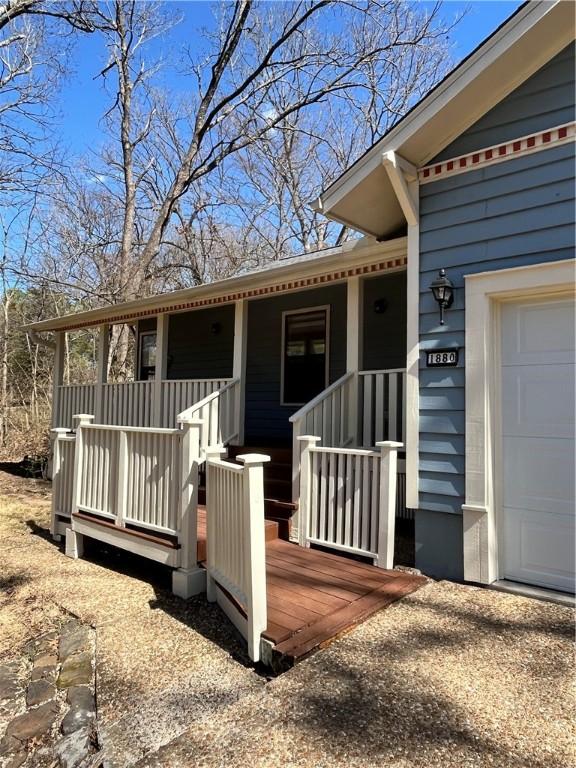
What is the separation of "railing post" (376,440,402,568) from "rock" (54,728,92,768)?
237 centimetres

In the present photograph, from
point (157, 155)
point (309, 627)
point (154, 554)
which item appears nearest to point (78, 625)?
point (154, 554)

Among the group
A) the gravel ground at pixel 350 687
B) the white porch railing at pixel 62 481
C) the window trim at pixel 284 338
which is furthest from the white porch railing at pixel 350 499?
the window trim at pixel 284 338

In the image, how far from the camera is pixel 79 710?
2.67 metres

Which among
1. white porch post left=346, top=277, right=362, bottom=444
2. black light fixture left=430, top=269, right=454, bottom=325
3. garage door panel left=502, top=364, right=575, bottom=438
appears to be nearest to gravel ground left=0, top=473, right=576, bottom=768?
garage door panel left=502, top=364, right=575, bottom=438

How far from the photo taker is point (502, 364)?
382 centimetres

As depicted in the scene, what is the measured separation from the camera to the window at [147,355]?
10656 millimetres

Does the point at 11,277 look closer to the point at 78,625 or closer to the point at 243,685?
the point at 78,625

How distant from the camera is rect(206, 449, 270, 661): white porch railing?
289 cm

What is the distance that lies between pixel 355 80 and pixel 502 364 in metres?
14.3

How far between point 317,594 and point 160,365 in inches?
212

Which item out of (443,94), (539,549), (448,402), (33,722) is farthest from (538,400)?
(33,722)

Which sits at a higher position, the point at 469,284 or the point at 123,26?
the point at 123,26

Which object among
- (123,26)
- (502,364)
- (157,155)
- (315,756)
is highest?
(123,26)

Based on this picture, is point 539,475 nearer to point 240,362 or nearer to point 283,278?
point 283,278
